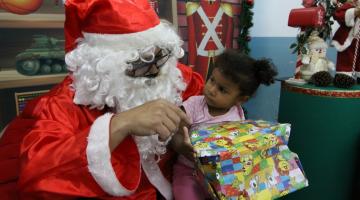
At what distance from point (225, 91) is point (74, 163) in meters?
0.59

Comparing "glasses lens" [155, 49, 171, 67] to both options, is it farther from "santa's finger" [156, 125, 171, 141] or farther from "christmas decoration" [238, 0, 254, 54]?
"christmas decoration" [238, 0, 254, 54]

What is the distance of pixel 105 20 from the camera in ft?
3.29

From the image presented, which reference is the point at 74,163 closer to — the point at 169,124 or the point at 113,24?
the point at 169,124

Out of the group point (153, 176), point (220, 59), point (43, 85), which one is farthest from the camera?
point (43, 85)

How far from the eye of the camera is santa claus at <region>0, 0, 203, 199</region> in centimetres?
84

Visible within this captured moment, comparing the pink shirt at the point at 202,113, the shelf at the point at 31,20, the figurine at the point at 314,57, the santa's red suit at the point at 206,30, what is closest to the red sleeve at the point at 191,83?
the pink shirt at the point at 202,113

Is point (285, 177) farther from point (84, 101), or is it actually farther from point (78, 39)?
point (78, 39)

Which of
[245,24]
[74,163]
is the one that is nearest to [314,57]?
[245,24]

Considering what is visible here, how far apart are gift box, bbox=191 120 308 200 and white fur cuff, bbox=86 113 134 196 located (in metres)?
0.24

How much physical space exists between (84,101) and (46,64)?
34.1 inches

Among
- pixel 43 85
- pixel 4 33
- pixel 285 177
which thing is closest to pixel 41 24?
pixel 4 33

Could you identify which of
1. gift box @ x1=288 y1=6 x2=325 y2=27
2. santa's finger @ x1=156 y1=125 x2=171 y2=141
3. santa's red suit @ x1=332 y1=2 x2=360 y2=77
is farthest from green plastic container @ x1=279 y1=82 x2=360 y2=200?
santa's finger @ x1=156 y1=125 x2=171 y2=141

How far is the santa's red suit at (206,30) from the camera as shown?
7.38ft

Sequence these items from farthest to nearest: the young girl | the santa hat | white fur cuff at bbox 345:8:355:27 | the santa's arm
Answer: white fur cuff at bbox 345:8:355:27 → the young girl → the santa hat → the santa's arm
